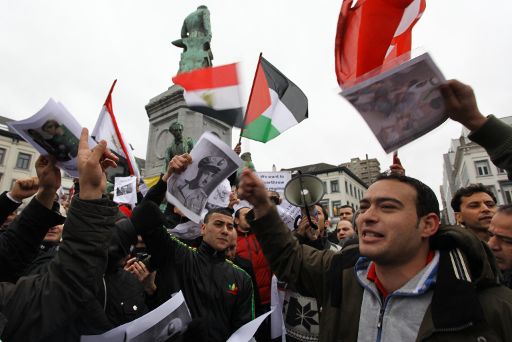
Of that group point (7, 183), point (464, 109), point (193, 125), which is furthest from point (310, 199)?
point (7, 183)

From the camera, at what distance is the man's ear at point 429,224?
192 centimetres

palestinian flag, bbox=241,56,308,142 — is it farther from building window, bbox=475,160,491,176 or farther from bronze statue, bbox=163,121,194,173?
building window, bbox=475,160,491,176

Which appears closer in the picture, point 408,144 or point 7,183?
point 408,144

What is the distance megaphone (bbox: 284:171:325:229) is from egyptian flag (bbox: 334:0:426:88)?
1.52 metres

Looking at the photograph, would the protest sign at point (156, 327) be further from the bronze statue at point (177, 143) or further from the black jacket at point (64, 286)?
the bronze statue at point (177, 143)

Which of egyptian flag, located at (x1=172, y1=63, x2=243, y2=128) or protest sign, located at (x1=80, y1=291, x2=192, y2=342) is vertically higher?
egyptian flag, located at (x1=172, y1=63, x2=243, y2=128)

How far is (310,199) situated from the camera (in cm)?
393

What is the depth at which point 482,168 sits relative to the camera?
42312 mm

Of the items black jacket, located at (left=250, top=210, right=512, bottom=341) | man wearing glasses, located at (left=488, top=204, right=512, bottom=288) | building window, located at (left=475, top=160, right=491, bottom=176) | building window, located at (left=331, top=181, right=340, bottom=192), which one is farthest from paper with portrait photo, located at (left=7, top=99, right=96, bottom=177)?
building window, located at (left=331, top=181, right=340, bottom=192)

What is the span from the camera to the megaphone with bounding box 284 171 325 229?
12.9ft

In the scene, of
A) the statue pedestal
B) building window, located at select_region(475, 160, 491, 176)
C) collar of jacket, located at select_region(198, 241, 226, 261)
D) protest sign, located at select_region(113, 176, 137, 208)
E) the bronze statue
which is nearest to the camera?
collar of jacket, located at select_region(198, 241, 226, 261)

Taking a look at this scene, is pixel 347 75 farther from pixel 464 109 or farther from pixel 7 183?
pixel 7 183

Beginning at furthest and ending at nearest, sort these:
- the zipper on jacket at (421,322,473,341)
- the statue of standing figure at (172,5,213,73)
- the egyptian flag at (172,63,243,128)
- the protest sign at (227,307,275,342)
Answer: the statue of standing figure at (172,5,213,73) → the egyptian flag at (172,63,243,128) → the protest sign at (227,307,275,342) → the zipper on jacket at (421,322,473,341)

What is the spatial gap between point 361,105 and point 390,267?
0.90 metres
